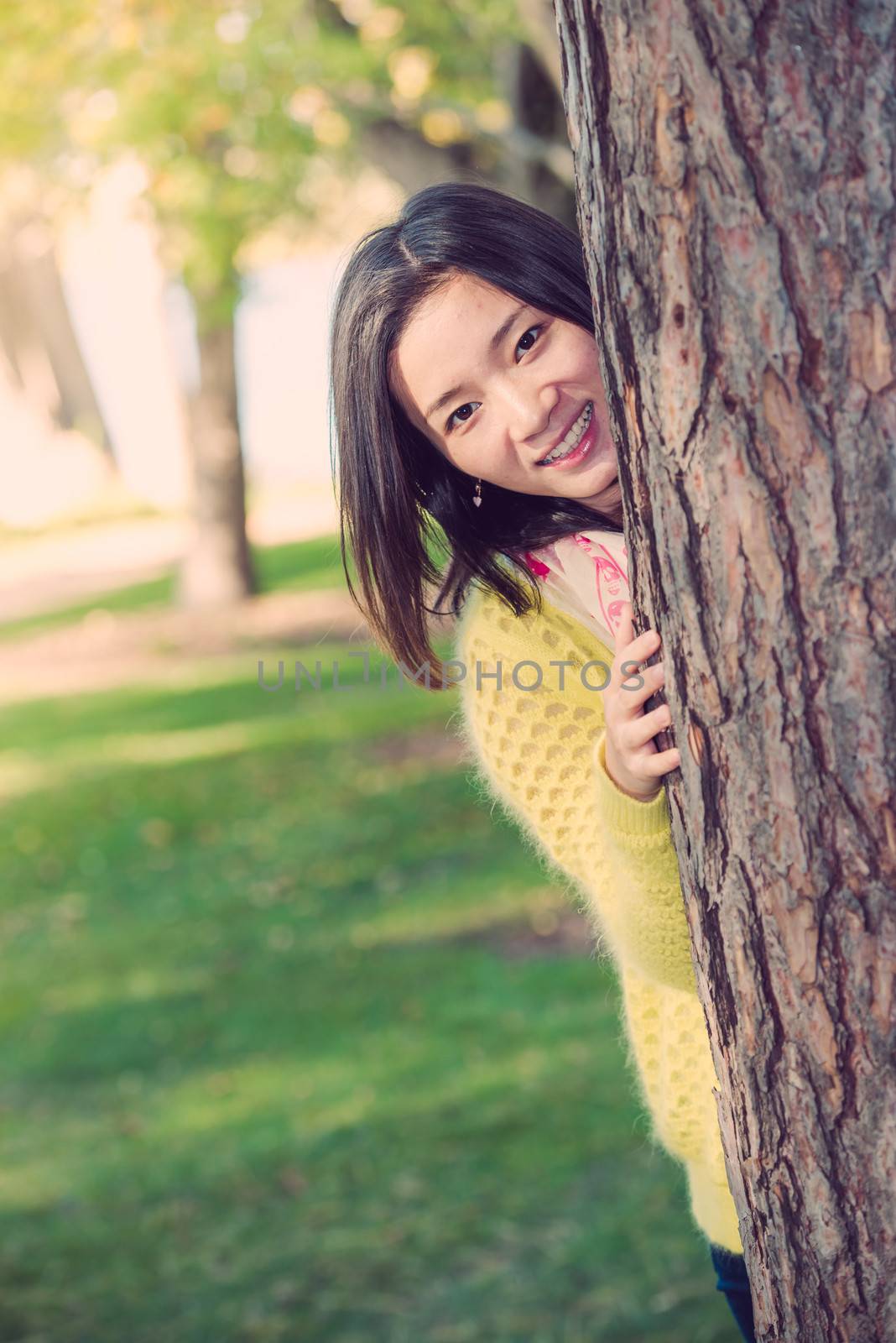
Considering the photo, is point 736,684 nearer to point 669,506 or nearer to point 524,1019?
point 669,506

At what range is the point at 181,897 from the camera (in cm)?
704

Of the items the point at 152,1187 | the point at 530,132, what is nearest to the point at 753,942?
the point at 152,1187

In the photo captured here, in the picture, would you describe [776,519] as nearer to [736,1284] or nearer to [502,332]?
[502,332]

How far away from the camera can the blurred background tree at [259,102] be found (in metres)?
7.07

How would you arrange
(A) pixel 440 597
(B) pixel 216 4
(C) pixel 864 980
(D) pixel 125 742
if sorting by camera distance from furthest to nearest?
(D) pixel 125 742 → (B) pixel 216 4 → (A) pixel 440 597 → (C) pixel 864 980

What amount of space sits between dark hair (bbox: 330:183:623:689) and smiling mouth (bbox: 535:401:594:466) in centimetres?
12

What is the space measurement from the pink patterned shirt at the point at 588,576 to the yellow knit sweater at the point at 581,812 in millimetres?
25

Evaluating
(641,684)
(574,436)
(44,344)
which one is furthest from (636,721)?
(44,344)

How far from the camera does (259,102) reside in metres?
7.36

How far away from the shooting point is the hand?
5.13 feet

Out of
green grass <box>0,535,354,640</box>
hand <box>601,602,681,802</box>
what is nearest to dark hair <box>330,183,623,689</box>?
hand <box>601,602,681,802</box>

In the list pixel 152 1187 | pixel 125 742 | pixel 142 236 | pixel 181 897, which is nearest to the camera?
pixel 152 1187

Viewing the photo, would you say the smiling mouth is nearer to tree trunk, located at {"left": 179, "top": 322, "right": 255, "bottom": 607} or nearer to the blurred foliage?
the blurred foliage

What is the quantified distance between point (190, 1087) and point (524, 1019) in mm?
1154
